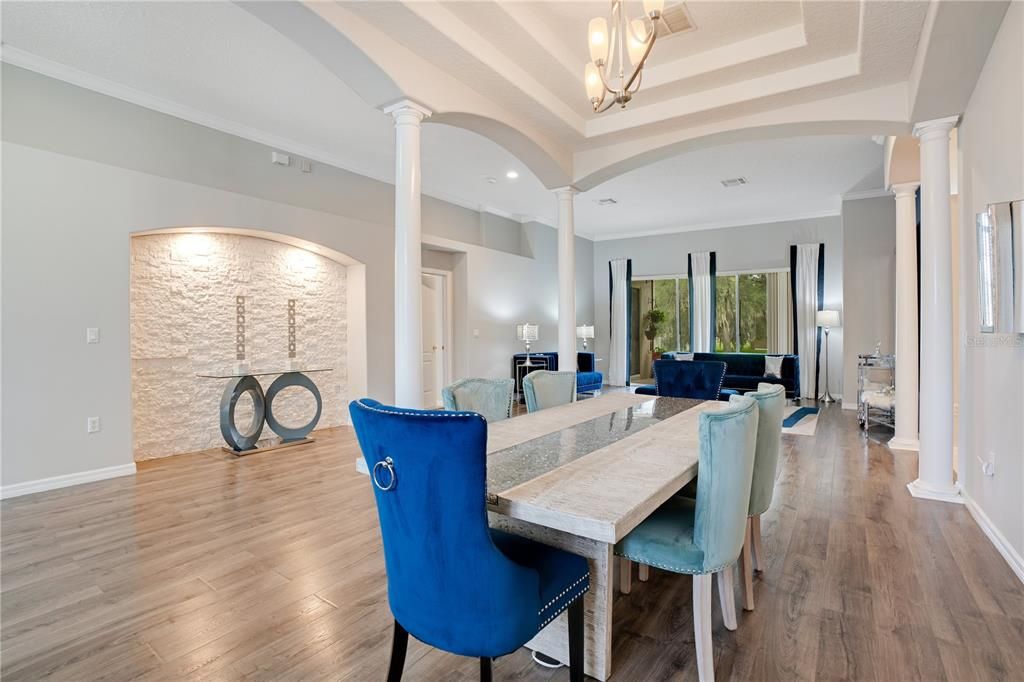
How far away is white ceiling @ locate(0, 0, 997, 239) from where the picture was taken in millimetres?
2863

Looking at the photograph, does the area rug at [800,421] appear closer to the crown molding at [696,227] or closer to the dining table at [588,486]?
the crown molding at [696,227]

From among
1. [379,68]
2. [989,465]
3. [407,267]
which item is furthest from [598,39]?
[989,465]

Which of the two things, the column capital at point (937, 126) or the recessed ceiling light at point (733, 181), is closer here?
the column capital at point (937, 126)

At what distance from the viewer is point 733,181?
659 centimetres

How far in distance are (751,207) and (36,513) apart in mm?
9037

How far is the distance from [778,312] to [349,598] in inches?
352

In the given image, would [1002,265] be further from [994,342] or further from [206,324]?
[206,324]

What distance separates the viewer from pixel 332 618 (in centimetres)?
200

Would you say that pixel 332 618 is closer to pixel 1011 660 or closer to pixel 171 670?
pixel 171 670

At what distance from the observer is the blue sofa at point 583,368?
7797 millimetres

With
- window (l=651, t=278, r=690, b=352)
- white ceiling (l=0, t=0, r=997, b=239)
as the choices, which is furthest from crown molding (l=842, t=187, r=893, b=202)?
window (l=651, t=278, r=690, b=352)

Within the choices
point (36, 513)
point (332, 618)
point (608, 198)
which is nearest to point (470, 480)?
point (332, 618)

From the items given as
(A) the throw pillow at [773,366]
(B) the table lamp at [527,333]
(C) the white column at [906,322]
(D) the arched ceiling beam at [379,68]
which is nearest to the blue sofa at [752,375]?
(A) the throw pillow at [773,366]

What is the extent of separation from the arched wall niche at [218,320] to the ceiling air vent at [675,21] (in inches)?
158
